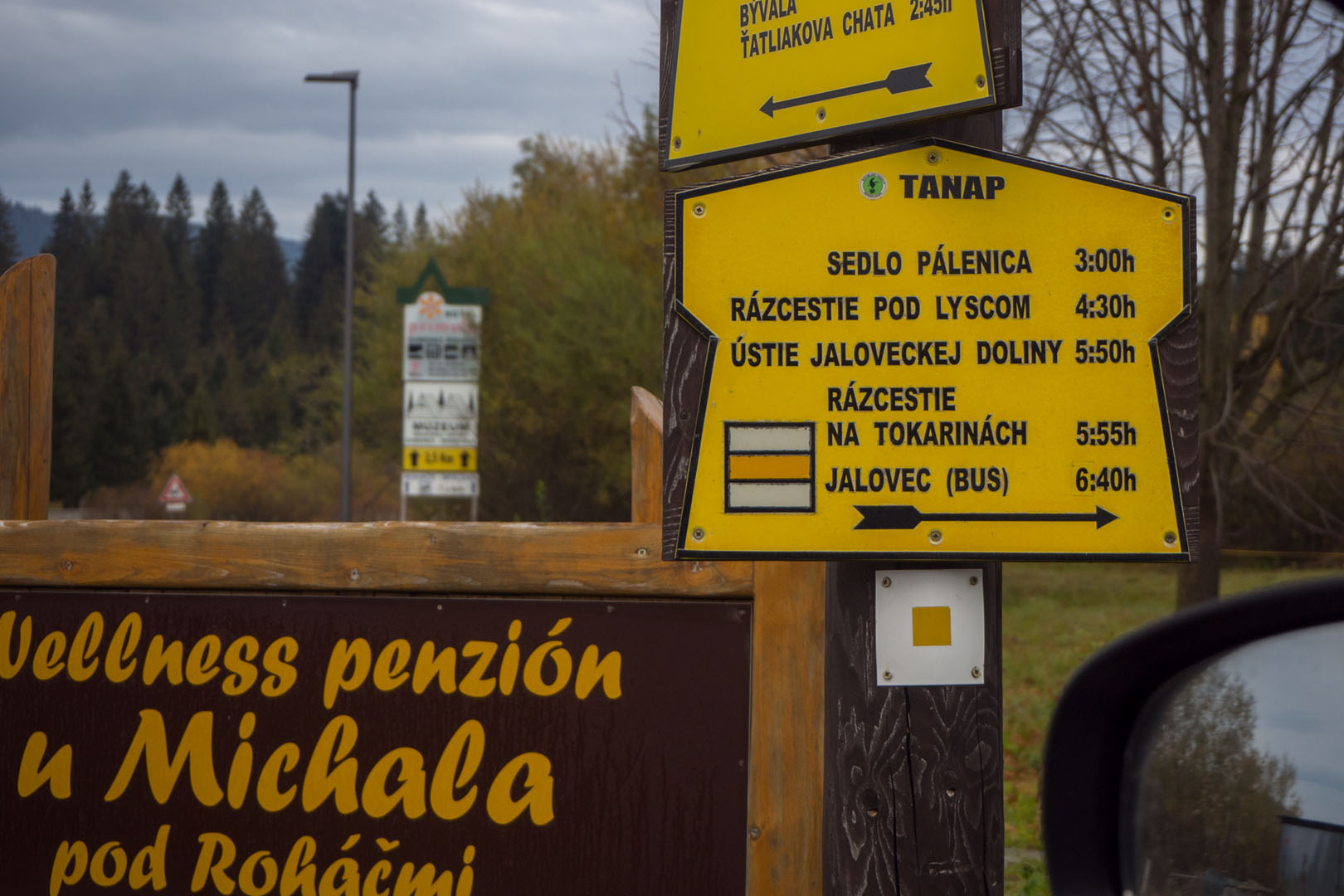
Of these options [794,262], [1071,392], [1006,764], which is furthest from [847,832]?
[1006,764]

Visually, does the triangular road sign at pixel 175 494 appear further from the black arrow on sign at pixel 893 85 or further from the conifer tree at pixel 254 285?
the conifer tree at pixel 254 285

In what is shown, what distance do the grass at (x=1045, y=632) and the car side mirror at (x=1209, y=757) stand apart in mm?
832

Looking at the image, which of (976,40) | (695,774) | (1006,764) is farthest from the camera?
(1006,764)

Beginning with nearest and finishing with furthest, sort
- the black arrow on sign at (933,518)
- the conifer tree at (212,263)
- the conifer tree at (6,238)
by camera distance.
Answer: the black arrow on sign at (933,518) → the conifer tree at (6,238) → the conifer tree at (212,263)

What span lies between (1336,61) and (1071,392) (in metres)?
5.45

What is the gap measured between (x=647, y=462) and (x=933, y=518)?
1035 millimetres

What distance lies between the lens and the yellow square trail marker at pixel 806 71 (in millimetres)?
2225

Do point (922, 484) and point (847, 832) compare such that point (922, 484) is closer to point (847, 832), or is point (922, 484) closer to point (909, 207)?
point (909, 207)

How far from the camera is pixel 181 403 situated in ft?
247

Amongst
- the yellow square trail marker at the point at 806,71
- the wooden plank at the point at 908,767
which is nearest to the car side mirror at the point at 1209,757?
the wooden plank at the point at 908,767

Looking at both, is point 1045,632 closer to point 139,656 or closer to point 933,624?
point 139,656

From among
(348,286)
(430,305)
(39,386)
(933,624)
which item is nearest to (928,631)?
(933,624)

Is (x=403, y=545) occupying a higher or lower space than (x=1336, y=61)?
lower

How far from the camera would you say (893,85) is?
7.49 feet
